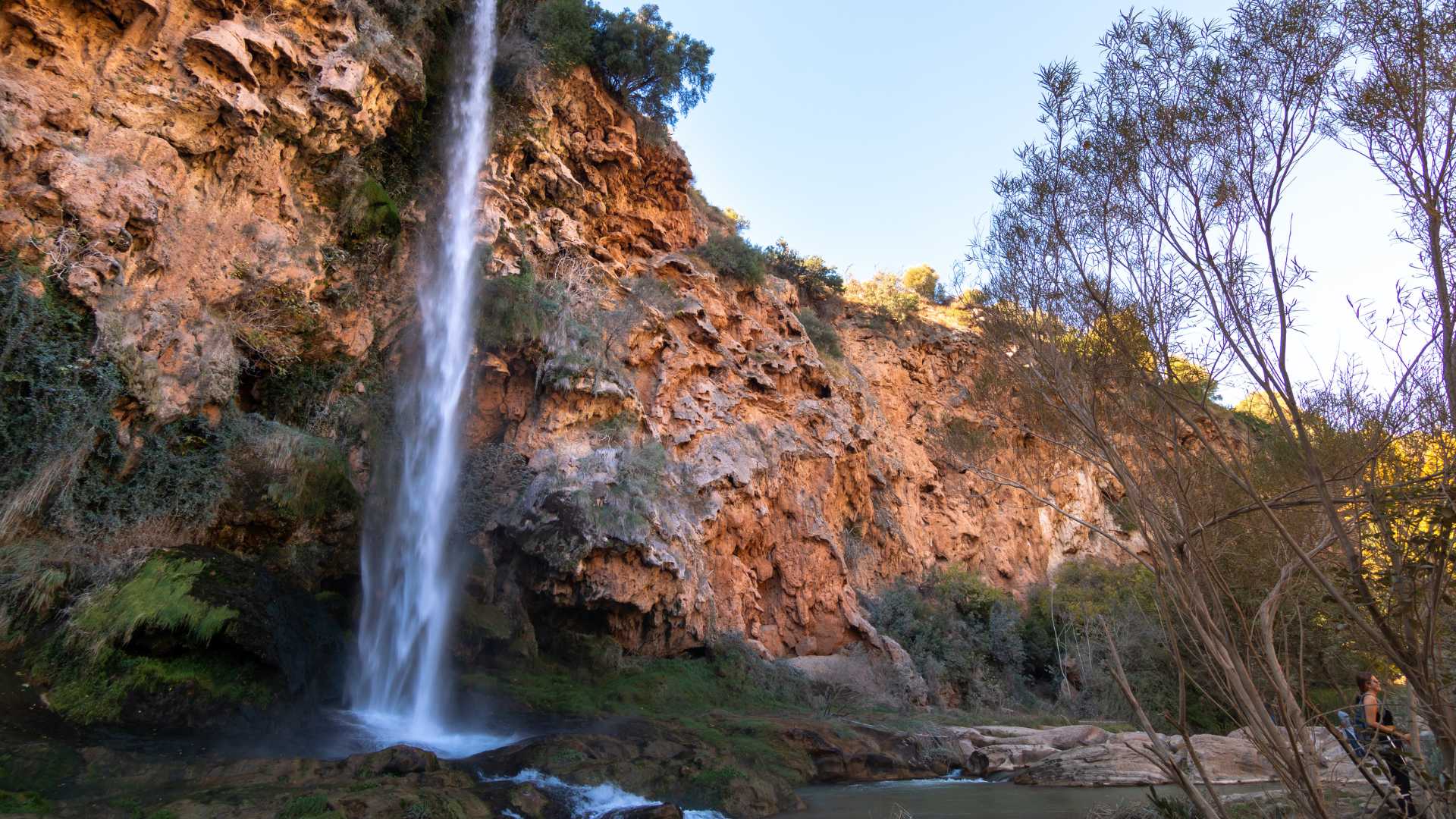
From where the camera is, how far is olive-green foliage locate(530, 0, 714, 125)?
18531 mm

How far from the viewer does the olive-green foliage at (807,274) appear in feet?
89.7

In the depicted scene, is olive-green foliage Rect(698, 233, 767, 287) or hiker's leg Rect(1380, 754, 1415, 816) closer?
hiker's leg Rect(1380, 754, 1415, 816)

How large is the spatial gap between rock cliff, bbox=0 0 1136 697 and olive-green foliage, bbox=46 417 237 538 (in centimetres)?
36

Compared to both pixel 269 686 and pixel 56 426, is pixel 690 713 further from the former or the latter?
pixel 56 426

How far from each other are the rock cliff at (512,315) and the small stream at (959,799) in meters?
4.10

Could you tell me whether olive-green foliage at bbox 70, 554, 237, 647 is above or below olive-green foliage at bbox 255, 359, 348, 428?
below

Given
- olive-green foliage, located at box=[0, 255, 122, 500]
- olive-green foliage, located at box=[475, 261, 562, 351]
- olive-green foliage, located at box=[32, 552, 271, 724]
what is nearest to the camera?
olive-green foliage, located at box=[32, 552, 271, 724]

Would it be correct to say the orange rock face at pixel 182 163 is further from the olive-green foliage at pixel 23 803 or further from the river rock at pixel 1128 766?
the river rock at pixel 1128 766

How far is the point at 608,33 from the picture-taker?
20.1 m

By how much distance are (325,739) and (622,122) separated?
16.3m

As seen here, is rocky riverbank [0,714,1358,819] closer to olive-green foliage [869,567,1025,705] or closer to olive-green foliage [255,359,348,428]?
olive-green foliage [869,567,1025,705]

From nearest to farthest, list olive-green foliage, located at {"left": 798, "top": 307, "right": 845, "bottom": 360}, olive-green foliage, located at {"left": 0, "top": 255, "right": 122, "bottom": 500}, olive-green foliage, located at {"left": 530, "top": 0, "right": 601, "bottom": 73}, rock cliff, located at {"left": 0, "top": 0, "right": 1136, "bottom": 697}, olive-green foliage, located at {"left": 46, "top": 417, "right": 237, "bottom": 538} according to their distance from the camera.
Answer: olive-green foliage, located at {"left": 0, "top": 255, "right": 122, "bottom": 500}, olive-green foliage, located at {"left": 46, "top": 417, "right": 237, "bottom": 538}, rock cliff, located at {"left": 0, "top": 0, "right": 1136, "bottom": 697}, olive-green foliage, located at {"left": 530, "top": 0, "right": 601, "bottom": 73}, olive-green foliage, located at {"left": 798, "top": 307, "right": 845, "bottom": 360}

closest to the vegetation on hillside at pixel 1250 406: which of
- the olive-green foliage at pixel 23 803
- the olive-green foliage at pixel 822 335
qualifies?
the olive-green foliage at pixel 23 803

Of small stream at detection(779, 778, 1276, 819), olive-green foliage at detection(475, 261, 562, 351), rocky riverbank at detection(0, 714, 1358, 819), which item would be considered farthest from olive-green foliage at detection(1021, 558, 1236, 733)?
olive-green foliage at detection(475, 261, 562, 351)
